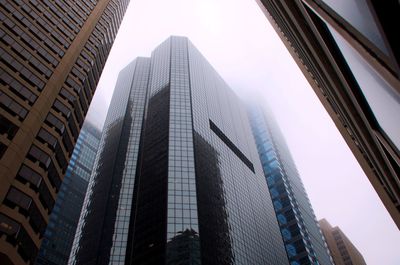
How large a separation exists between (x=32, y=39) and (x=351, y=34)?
49.3 meters

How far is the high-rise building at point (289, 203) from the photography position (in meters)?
130

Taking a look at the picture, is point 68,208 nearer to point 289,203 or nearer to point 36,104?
point 289,203

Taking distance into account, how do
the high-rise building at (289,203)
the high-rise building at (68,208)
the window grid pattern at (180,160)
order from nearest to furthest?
1. the window grid pattern at (180,160)
2. the high-rise building at (68,208)
3. the high-rise building at (289,203)

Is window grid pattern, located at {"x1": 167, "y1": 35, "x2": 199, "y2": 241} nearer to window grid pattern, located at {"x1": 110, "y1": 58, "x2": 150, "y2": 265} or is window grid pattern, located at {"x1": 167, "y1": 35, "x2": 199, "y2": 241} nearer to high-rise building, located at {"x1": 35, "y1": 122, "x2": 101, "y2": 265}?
window grid pattern, located at {"x1": 110, "y1": 58, "x2": 150, "y2": 265}

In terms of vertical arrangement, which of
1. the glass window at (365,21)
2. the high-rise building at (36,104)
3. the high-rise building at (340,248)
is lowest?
the glass window at (365,21)

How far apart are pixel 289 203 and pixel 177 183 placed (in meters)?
75.7

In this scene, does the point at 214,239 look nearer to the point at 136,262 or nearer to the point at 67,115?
the point at 136,262

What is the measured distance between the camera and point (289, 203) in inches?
5738

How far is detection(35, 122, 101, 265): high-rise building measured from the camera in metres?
126

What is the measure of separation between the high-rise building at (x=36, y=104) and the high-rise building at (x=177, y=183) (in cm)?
4307

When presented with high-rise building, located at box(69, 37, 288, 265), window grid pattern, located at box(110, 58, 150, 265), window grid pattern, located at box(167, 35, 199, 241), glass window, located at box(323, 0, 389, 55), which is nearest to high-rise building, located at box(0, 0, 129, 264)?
glass window, located at box(323, 0, 389, 55)

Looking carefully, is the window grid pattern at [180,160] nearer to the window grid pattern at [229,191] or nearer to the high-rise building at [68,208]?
the window grid pattern at [229,191]

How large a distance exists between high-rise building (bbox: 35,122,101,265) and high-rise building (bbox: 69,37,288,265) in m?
21.0

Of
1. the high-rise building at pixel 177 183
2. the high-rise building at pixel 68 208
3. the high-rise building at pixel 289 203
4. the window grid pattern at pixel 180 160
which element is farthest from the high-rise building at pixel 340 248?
the high-rise building at pixel 68 208
